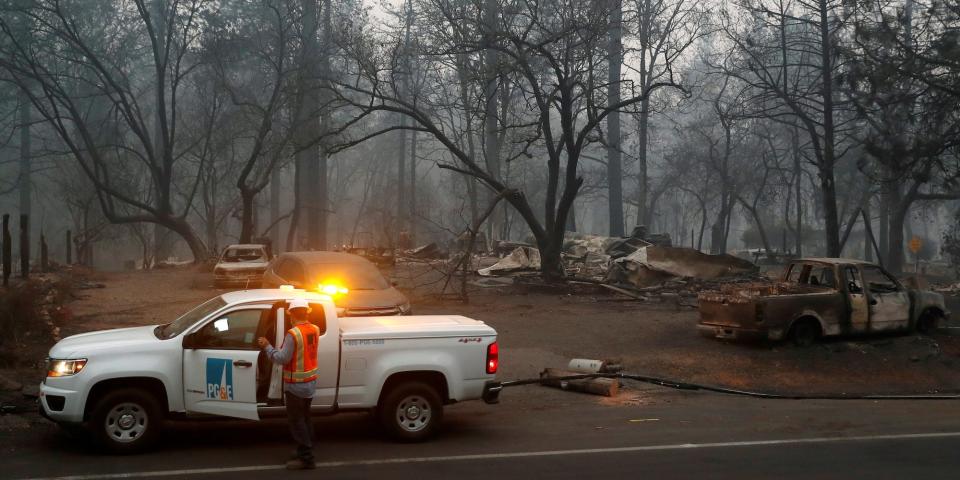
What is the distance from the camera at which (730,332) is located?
1549 centimetres

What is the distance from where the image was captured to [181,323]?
859 cm

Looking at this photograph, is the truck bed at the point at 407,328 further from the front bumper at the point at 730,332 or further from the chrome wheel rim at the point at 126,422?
the front bumper at the point at 730,332

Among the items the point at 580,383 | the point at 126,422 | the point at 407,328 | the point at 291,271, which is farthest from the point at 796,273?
the point at 126,422

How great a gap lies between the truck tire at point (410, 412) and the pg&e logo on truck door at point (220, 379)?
1.54 meters

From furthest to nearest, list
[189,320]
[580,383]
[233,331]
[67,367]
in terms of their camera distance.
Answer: [580,383]
[189,320]
[233,331]
[67,367]

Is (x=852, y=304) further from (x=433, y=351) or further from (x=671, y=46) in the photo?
(x=671, y=46)

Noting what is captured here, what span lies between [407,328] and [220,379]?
1.94 meters

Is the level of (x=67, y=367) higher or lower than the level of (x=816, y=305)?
lower

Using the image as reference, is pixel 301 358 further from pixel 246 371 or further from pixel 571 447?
pixel 571 447

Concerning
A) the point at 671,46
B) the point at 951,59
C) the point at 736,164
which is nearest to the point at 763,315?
the point at 951,59

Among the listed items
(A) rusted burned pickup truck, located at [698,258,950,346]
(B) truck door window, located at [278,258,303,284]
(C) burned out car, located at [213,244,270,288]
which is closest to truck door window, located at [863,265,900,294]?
(A) rusted burned pickup truck, located at [698,258,950,346]

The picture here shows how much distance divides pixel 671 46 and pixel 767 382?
15687mm

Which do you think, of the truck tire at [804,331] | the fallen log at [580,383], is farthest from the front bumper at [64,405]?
the truck tire at [804,331]

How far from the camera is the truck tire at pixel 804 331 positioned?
1541 cm
